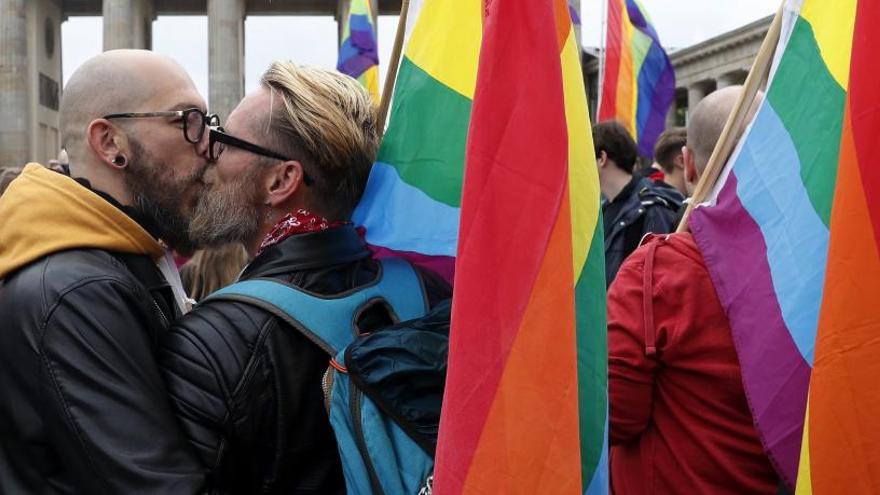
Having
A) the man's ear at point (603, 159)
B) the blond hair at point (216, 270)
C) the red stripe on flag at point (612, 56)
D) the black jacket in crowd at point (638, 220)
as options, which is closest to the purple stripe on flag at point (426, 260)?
the blond hair at point (216, 270)

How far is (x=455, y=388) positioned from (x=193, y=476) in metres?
0.53

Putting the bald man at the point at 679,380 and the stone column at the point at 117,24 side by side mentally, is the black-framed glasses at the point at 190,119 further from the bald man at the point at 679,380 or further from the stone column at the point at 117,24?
the stone column at the point at 117,24

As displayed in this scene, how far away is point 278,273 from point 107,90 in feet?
2.03

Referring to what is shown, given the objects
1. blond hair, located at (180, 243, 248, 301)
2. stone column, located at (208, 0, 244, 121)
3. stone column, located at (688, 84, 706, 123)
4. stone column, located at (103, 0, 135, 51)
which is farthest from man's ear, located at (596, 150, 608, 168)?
stone column, located at (103, 0, 135, 51)

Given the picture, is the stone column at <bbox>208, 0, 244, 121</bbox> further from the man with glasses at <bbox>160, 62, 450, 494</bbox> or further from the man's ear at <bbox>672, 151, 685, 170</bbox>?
the man with glasses at <bbox>160, 62, 450, 494</bbox>

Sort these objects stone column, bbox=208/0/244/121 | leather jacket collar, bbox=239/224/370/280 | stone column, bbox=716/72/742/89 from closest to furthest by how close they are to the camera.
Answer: leather jacket collar, bbox=239/224/370/280, stone column, bbox=716/72/742/89, stone column, bbox=208/0/244/121

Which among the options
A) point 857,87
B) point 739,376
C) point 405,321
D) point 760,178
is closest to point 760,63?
point 760,178

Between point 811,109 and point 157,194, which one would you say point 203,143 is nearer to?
point 157,194

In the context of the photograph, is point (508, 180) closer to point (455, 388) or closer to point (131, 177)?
point (455, 388)

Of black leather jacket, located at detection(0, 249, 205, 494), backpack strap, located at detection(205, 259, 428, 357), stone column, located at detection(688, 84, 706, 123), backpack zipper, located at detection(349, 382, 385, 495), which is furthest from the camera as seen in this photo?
stone column, located at detection(688, 84, 706, 123)

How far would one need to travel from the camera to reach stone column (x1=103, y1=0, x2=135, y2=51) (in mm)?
42500

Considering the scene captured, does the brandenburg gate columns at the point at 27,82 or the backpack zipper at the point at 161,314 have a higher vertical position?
the backpack zipper at the point at 161,314

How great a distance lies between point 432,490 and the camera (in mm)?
1877

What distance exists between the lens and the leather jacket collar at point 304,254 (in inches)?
84.7
